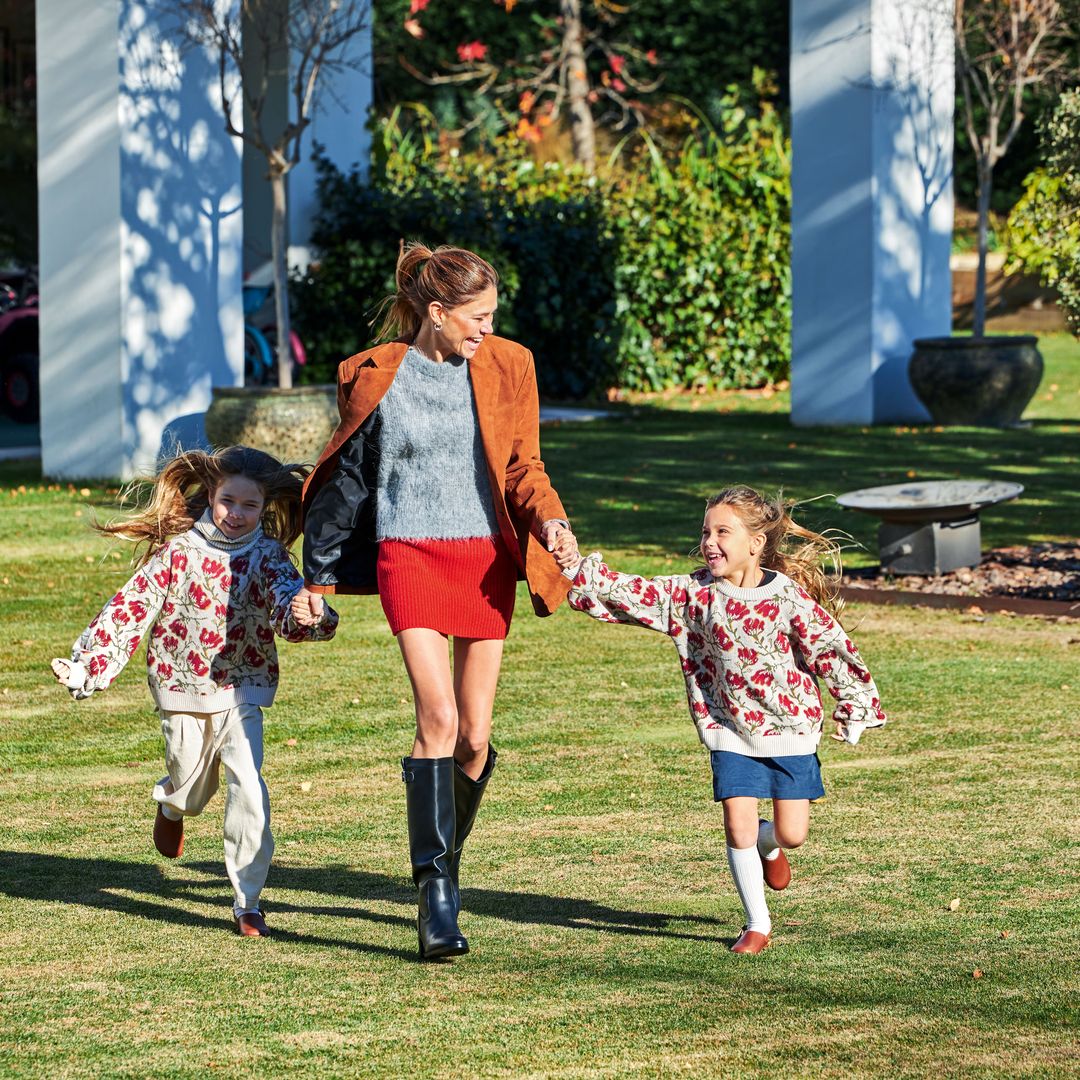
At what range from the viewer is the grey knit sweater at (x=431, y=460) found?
15.6 ft

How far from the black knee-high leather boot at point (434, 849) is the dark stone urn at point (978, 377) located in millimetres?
14612

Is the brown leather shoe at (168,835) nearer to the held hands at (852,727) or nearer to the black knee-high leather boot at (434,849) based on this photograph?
the black knee-high leather boot at (434,849)

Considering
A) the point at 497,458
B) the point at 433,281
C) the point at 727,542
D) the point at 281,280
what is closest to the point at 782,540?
the point at 727,542

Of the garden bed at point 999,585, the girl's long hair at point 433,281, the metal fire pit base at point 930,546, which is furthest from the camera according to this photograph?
the metal fire pit base at point 930,546

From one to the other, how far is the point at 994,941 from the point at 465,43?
3244 centimetres

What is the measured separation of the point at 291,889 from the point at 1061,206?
9806mm

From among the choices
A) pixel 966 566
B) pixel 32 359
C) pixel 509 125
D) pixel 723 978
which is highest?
pixel 509 125

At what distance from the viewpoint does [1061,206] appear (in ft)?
44.4

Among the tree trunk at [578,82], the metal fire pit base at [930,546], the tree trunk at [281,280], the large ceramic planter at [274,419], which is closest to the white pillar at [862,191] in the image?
the tree trunk at [281,280]

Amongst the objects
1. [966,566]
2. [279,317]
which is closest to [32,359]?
[279,317]

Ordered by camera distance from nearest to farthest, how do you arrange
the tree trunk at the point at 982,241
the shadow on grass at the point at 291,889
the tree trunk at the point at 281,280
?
the shadow on grass at the point at 291,889
the tree trunk at the point at 281,280
the tree trunk at the point at 982,241

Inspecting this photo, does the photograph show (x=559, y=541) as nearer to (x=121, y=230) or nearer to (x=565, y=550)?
(x=565, y=550)

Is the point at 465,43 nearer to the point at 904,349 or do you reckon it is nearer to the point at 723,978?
the point at 904,349

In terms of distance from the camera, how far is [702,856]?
5617mm
